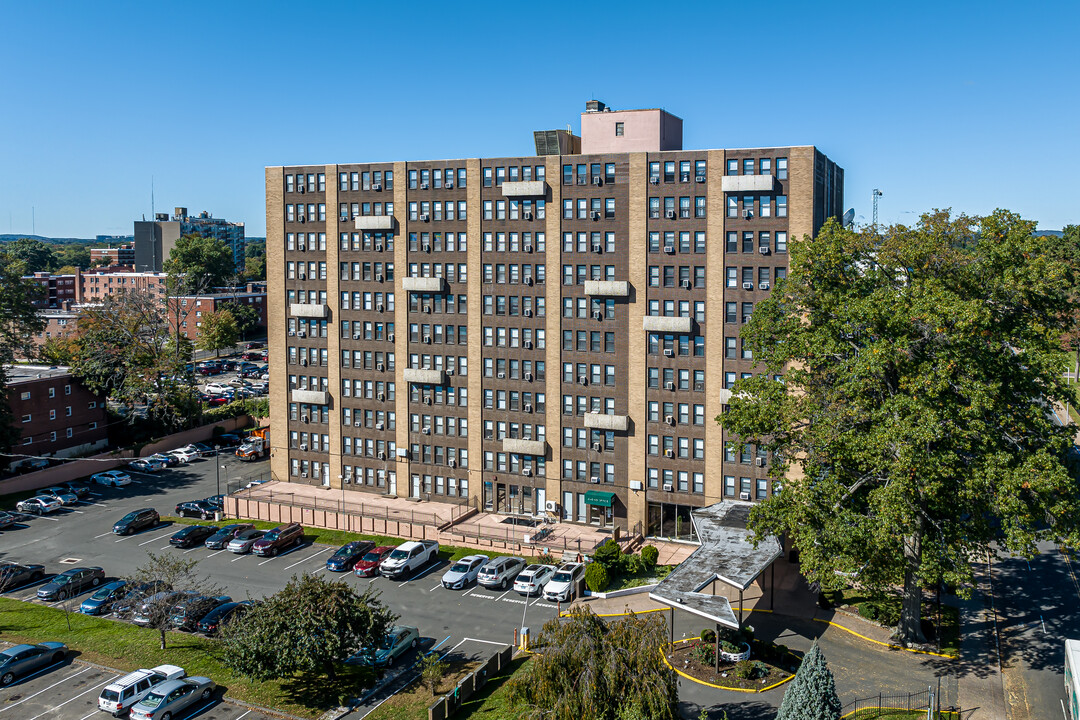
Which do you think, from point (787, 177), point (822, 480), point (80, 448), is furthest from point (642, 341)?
point (80, 448)

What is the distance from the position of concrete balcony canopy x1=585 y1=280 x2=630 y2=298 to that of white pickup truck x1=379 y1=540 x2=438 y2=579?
20749 mm

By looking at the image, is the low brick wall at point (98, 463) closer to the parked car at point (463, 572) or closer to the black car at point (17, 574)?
the black car at point (17, 574)

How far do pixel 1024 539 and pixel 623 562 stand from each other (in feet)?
80.6

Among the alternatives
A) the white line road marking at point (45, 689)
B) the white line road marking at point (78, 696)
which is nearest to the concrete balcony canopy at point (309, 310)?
the white line road marking at point (45, 689)

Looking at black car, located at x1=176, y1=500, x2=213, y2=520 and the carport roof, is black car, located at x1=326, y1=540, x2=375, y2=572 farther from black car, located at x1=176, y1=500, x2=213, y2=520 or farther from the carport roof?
the carport roof

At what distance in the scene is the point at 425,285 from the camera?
212 ft

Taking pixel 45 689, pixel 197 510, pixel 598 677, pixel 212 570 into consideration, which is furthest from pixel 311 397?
pixel 598 677

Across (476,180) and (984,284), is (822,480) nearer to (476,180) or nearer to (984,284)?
(984,284)

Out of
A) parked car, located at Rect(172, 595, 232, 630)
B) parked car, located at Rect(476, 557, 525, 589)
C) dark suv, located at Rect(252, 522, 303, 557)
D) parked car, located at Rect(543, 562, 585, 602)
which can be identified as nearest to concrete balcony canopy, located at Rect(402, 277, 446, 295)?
dark suv, located at Rect(252, 522, 303, 557)

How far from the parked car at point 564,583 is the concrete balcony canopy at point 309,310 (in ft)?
101

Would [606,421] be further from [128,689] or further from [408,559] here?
[128,689]

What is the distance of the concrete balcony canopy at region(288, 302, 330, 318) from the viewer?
69125mm

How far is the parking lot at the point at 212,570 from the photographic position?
4319 centimetres

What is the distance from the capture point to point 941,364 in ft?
116
